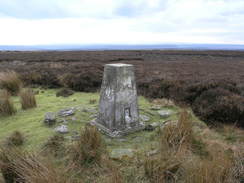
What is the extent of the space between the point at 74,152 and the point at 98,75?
21.0 ft

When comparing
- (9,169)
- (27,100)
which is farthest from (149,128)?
(27,100)

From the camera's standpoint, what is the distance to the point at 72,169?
92.4 inches

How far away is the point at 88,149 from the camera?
260 centimetres

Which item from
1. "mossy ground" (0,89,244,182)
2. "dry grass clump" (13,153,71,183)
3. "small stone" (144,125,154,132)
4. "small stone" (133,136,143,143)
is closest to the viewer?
"dry grass clump" (13,153,71,183)

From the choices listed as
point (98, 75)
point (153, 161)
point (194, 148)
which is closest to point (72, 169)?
point (153, 161)

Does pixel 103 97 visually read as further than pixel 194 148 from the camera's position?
Yes

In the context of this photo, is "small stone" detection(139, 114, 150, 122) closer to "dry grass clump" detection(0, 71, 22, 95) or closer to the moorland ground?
the moorland ground

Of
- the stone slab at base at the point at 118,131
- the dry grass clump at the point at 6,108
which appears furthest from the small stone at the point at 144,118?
the dry grass clump at the point at 6,108

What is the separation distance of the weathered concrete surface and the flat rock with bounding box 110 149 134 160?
2.01 ft

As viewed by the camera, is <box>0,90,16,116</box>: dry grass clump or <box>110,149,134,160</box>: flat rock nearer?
<box>110,149,134,160</box>: flat rock

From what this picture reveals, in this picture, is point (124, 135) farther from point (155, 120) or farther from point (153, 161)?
point (153, 161)

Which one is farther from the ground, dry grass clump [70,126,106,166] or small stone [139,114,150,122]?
dry grass clump [70,126,106,166]

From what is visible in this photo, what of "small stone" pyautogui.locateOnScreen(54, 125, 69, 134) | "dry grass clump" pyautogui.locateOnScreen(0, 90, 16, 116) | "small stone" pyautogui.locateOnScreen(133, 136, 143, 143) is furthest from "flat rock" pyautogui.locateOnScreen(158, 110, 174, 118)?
"dry grass clump" pyautogui.locateOnScreen(0, 90, 16, 116)

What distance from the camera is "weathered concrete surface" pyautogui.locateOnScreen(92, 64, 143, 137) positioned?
3.49 m
